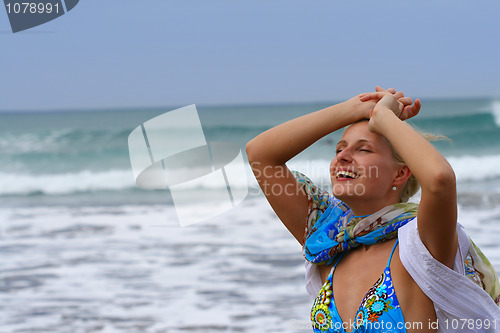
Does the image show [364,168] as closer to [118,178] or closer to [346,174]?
[346,174]

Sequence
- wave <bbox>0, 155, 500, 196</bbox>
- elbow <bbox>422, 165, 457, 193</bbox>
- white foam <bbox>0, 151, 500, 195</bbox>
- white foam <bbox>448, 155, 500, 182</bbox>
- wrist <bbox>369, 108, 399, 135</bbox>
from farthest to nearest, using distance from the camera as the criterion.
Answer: white foam <bbox>448, 155, 500, 182</bbox> → white foam <bbox>0, 151, 500, 195</bbox> → wave <bbox>0, 155, 500, 196</bbox> → wrist <bbox>369, 108, 399, 135</bbox> → elbow <bbox>422, 165, 457, 193</bbox>

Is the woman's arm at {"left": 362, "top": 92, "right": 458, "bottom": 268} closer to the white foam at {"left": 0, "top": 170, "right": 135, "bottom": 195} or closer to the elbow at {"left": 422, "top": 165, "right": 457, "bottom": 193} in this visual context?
the elbow at {"left": 422, "top": 165, "right": 457, "bottom": 193}

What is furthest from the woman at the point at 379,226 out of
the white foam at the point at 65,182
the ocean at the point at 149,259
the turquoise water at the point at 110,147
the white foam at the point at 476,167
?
the white foam at the point at 65,182

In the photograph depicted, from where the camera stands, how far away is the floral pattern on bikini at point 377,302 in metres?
1.95

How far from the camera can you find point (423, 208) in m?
1.84

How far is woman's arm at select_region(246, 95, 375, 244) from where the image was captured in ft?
7.36

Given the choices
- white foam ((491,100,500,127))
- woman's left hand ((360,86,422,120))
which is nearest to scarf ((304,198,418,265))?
woman's left hand ((360,86,422,120))

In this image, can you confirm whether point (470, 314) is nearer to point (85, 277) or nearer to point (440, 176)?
point (440, 176)

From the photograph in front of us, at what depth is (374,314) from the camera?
1959 millimetres

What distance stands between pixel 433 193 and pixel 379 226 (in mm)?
370

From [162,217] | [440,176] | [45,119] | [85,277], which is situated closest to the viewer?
[440,176]

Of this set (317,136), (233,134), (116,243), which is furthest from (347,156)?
(233,134)

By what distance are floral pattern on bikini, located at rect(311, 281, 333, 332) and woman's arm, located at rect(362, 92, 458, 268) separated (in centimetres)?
44

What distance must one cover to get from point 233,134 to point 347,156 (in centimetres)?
2389
